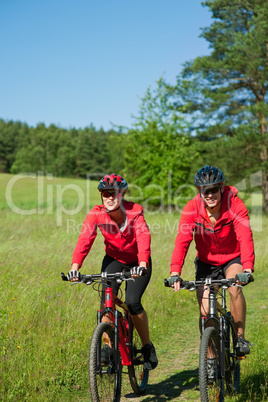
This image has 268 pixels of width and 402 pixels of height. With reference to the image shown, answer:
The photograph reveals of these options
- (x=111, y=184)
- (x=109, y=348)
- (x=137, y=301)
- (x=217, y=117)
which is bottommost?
(x=109, y=348)

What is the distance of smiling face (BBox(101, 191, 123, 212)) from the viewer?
450 cm

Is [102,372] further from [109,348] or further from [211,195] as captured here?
[211,195]

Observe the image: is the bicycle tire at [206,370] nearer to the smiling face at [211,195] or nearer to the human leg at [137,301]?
the human leg at [137,301]

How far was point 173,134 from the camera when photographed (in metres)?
31.2

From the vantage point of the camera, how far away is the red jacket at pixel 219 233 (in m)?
4.25

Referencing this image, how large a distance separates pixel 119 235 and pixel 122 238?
0.17ft

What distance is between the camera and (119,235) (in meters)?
4.66

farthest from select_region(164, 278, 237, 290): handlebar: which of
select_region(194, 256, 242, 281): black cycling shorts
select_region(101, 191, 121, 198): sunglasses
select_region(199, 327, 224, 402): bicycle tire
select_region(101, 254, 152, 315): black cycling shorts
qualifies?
select_region(101, 191, 121, 198): sunglasses

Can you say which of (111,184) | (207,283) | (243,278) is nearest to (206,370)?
(207,283)

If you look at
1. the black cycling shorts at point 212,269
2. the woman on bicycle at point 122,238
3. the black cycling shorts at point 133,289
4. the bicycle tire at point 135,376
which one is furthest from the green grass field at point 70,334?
the black cycling shorts at point 212,269

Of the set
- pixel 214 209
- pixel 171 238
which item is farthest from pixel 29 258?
pixel 171 238

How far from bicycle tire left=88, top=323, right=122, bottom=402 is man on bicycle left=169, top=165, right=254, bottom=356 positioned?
0.84 metres

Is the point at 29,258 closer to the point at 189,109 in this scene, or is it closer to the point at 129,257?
the point at 129,257

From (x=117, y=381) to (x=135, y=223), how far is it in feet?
5.05
